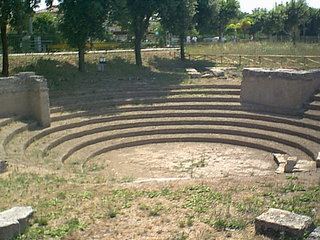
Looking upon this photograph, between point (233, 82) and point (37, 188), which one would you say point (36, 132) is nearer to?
point (37, 188)

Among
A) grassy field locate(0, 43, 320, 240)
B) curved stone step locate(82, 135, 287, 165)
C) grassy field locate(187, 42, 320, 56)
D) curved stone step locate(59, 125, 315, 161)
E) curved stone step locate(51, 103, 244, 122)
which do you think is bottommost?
curved stone step locate(82, 135, 287, 165)

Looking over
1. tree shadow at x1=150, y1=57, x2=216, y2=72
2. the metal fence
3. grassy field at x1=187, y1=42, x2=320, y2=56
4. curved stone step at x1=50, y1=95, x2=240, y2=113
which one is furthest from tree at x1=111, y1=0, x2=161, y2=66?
grassy field at x1=187, y1=42, x2=320, y2=56

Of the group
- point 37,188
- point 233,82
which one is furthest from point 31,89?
point 233,82

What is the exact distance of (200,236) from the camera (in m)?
6.71

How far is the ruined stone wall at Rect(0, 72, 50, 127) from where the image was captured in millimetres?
16484

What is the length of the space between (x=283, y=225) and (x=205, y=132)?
11.7m

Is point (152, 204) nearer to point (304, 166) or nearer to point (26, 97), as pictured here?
point (304, 166)

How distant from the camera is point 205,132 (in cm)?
1819

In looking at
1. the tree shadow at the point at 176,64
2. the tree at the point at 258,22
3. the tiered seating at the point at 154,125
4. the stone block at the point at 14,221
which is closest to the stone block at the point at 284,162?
the tiered seating at the point at 154,125

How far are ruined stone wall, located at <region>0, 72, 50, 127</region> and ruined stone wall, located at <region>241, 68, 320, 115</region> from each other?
8.80 m

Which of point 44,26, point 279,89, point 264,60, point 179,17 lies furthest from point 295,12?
point 279,89

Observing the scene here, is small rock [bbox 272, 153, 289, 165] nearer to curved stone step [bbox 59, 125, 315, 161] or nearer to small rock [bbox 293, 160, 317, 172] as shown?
curved stone step [bbox 59, 125, 315, 161]

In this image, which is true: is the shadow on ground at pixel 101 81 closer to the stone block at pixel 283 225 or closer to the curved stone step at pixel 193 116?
the curved stone step at pixel 193 116

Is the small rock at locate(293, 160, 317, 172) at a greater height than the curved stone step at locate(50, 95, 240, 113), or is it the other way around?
the curved stone step at locate(50, 95, 240, 113)
